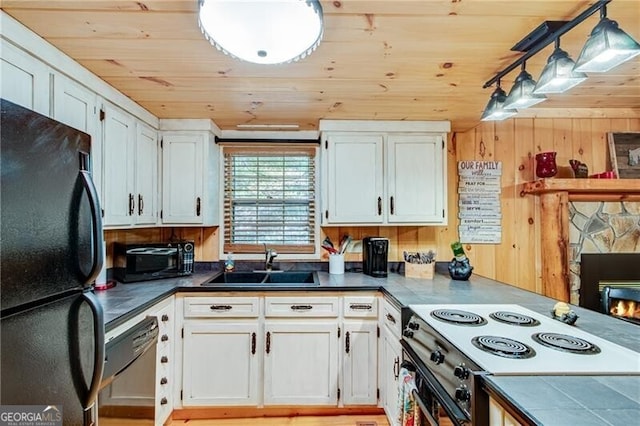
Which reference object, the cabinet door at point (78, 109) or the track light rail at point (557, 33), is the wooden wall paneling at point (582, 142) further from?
the cabinet door at point (78, 109)

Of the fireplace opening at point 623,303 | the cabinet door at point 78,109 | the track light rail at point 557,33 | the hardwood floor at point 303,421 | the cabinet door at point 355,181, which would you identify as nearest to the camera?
the track light rail at point 557,33

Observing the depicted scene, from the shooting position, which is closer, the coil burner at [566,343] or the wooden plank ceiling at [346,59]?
the coil burner at [566,343]

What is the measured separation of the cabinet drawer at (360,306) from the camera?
2.28m

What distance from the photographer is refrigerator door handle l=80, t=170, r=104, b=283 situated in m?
1.11

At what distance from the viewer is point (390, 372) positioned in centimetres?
209

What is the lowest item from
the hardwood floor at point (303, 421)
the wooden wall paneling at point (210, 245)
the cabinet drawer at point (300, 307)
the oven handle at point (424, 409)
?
the hardwood floor at point (303, 421)

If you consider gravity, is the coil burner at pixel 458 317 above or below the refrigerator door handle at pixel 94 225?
below

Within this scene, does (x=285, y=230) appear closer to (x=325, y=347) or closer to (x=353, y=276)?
(x=353, y=276)

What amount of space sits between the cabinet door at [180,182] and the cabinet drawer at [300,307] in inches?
35.6

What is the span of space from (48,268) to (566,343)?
1693 mm

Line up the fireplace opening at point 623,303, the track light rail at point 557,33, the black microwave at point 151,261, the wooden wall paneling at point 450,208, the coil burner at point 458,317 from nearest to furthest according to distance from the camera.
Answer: the track light rail at point 557,33, the coil burner at point 458,317, the fireplace opening at point 623,303, the black microwave at point 151,261, the wooden wall paneling at point 450,208

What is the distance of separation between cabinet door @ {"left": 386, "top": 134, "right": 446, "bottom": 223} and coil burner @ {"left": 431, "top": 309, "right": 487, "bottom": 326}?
1.11 meters

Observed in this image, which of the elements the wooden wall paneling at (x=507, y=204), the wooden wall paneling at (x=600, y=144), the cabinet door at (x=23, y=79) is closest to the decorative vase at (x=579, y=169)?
the wooden wall paneling at (x=600, y=144)

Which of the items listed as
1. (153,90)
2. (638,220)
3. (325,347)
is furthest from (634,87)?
(153,90)
